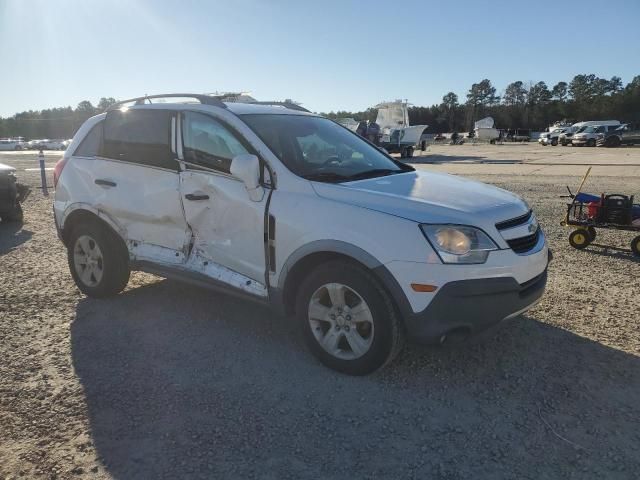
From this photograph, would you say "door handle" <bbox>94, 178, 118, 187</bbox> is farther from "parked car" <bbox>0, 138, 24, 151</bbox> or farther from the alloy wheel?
"parked car" <bbox>0, 138, 24, 151</bbox>

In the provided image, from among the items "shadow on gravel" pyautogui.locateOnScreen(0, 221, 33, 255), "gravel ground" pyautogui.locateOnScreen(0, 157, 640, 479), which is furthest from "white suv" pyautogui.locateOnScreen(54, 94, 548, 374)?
"shadow on gravel" pyautogui.locateOnScreen(0, 221, 33, 255)

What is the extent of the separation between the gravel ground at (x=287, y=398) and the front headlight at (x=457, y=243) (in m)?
0.57

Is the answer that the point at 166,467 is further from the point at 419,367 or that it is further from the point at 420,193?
the point at 420,193

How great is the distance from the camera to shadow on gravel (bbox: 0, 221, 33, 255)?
7.42 metres

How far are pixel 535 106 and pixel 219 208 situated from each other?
396ft

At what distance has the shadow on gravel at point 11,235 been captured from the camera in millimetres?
7422

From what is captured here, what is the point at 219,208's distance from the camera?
3941 millimetres

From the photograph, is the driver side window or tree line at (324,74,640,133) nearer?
the driver side window

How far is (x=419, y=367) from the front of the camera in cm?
360

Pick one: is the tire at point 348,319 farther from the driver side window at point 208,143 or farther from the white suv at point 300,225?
the driver side window at point 208,143

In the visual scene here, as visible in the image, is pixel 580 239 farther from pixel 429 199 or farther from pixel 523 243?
pixel 429 199

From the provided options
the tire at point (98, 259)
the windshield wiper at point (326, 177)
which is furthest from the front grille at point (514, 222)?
the tire at point (98, 259)

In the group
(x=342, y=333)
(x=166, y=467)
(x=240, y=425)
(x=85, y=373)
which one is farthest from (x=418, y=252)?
(x=85, y=373)

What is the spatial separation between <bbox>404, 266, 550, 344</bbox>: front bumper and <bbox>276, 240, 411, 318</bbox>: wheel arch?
13 cm
